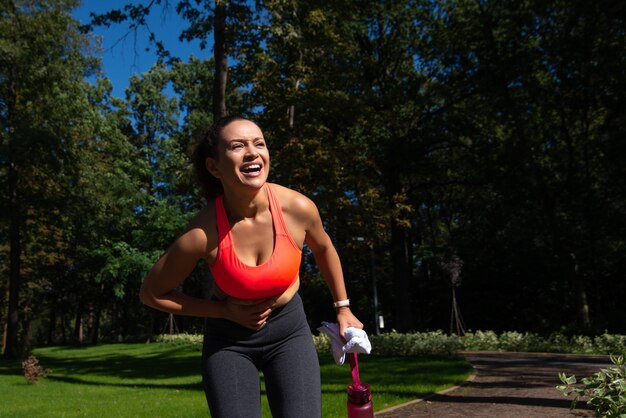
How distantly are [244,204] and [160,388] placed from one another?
9.70 metres

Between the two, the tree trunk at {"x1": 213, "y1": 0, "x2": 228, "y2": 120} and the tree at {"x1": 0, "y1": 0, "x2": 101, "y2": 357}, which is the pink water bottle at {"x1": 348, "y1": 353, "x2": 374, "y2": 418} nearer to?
the tree trunk at {"x1": 213, "y1": 0, "x2": 228, "y2": 120}

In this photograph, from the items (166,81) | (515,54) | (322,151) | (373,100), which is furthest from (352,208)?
(166,81)

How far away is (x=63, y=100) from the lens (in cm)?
2325

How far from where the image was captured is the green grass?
8414mm

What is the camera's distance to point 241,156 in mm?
2676

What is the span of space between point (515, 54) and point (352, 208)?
8.83m

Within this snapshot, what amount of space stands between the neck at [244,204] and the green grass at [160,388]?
16.0ft

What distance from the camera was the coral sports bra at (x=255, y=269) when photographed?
2605 mm

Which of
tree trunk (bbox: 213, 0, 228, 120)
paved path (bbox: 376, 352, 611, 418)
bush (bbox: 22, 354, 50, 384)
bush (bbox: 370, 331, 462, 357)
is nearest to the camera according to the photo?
paved path (bbox: 376, 352, 611, 418)

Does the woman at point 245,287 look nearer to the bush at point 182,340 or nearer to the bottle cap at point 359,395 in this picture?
the bottle cap at point 359,395

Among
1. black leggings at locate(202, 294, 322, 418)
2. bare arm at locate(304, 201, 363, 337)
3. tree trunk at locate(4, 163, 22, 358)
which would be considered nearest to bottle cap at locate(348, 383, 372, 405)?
black leggings at locate(202, 294, 322, 418)

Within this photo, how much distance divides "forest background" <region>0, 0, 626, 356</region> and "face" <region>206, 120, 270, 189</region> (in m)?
9.85

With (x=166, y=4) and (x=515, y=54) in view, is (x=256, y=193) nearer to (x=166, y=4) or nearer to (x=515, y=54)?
(x=166, y=4)

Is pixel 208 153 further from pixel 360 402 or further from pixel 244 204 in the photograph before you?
pixel 360 402
